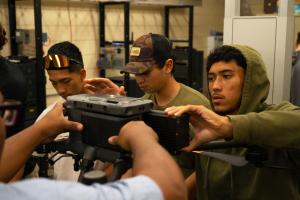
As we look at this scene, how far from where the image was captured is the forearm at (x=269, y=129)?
1.16 m

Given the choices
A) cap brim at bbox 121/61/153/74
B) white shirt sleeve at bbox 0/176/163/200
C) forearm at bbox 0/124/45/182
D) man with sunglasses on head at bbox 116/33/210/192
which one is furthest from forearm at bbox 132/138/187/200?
cap brim at bbox 121/61/153/74

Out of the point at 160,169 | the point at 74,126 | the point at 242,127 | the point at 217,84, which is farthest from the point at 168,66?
the point at 160,169

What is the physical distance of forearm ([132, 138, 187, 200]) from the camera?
2.56ft

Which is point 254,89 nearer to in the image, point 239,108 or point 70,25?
point 239,108

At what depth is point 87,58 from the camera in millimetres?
4961

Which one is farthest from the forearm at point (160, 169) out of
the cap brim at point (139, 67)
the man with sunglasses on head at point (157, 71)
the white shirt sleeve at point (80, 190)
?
the cap brim at point (139, 67)

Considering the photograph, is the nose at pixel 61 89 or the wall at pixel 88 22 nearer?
the nose at pixel 61 89

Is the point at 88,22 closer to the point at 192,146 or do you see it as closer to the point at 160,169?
the point at 192,146

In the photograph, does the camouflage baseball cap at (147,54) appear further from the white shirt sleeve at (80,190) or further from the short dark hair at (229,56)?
the white shirt sleeve at (80,190)

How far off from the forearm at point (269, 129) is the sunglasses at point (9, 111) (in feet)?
2.07

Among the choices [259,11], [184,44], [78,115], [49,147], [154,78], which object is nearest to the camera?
[78,115]

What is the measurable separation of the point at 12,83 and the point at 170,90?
0.81 m

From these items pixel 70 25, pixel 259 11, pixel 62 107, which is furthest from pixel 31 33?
pixel 62 107

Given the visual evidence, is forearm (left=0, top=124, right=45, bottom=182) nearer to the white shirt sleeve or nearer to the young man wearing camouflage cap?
the white shirt sleeve
